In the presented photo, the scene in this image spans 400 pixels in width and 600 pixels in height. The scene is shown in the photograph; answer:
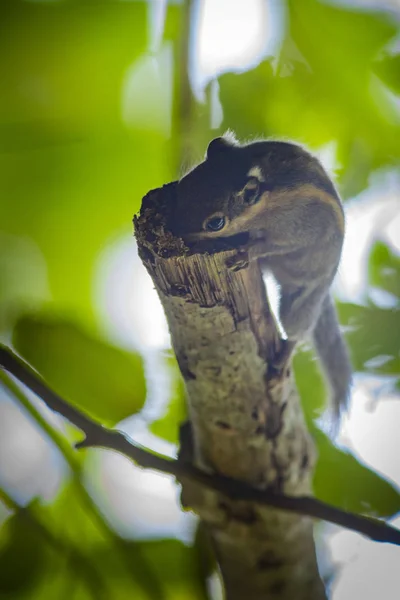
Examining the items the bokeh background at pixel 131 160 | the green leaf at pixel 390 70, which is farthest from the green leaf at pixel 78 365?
the green leaf at pixel 390 70

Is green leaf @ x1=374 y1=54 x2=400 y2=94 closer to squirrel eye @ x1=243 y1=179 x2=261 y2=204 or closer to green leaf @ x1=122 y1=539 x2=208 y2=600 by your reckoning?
squirrel eye @ x1=243 y1=179 x2=261 y2=204

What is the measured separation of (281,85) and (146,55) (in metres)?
0.18

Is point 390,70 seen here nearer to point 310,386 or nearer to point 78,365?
point 310,386

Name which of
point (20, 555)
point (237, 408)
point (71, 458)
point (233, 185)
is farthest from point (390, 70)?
point (20, 555)

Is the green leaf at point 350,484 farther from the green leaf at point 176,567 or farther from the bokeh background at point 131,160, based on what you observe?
the green leaf at point 176,567

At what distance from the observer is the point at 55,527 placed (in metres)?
0.70

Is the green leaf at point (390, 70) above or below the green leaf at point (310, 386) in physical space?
above

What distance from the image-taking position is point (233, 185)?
44 centimetres

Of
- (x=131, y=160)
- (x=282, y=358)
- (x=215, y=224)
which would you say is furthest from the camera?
(x=131, y=160)

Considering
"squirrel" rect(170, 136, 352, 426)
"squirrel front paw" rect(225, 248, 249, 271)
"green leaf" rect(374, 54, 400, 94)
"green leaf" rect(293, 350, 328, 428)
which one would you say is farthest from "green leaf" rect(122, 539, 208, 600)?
"green leaf" rect(374, 54, 400, 94)

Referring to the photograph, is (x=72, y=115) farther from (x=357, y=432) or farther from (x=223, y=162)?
(x=357, y=432)

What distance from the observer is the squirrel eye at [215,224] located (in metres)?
0.41

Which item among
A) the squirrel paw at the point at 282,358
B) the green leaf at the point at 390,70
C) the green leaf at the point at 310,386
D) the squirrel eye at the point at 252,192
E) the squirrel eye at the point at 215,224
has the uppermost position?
the green leaf at the point at 390,70

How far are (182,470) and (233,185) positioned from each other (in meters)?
0.34
